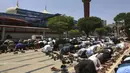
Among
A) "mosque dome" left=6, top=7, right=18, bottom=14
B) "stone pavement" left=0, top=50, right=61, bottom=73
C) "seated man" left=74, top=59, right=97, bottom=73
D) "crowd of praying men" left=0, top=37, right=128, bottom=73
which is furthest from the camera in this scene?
"mosque dome" left=6, top=7, right=18, bottom=14

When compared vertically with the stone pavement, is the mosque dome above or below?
above

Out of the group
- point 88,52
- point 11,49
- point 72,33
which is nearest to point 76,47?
point 88,52

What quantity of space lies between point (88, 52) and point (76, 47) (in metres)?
4.99

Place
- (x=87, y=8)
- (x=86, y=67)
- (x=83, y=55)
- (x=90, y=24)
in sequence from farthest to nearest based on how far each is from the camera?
(x=87, y=8), (x=90, y=24), (x=83, y=55), (x=86, y=67)

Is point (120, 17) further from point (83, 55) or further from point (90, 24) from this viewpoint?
point (83, 55)

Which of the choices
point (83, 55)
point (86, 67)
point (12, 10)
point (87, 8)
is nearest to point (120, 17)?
point (87, 8)

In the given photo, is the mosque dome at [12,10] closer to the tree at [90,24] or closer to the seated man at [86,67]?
the tree at [90,24]

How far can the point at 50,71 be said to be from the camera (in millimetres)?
10625

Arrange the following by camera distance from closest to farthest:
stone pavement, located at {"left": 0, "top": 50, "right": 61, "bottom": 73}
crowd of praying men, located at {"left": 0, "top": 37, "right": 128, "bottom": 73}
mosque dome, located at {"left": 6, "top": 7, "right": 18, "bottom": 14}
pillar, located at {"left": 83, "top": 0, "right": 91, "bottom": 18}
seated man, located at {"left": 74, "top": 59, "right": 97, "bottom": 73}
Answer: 1. seated man, located at {"left": 74, "top": 59, "right": 97, "bottom": 73}
2. crowd of praying men, located at {"left": 0, "top": 37, "right": 128, "bottom": 73}
3. stone pavement, located at {"left": 0, "top": 50, "right": 61, "bottom": 73}
4. mosque dome, located at {"left": 6, "top": 7, "right": 18, "bottom": 14}
5. pillar, located at {"left": 83, "top": 0, "right": 91, "bottom": 18}

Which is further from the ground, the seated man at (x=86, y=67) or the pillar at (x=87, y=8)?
the pillar at (x=87, y=8)

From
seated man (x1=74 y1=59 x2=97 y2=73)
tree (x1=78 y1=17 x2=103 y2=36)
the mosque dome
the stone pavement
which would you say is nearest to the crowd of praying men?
seated man (x1=74 y1=59 x2=97 y2=73)

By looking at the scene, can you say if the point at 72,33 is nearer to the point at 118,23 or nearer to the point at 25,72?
the point at 118,23

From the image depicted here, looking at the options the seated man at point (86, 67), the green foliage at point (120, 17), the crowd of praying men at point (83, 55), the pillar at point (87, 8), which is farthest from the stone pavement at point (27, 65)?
the pillar at point (87, 8)

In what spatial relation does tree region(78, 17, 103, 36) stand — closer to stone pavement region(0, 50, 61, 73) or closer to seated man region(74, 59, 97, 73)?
stone pavement region(0, 50, 61, 73)
